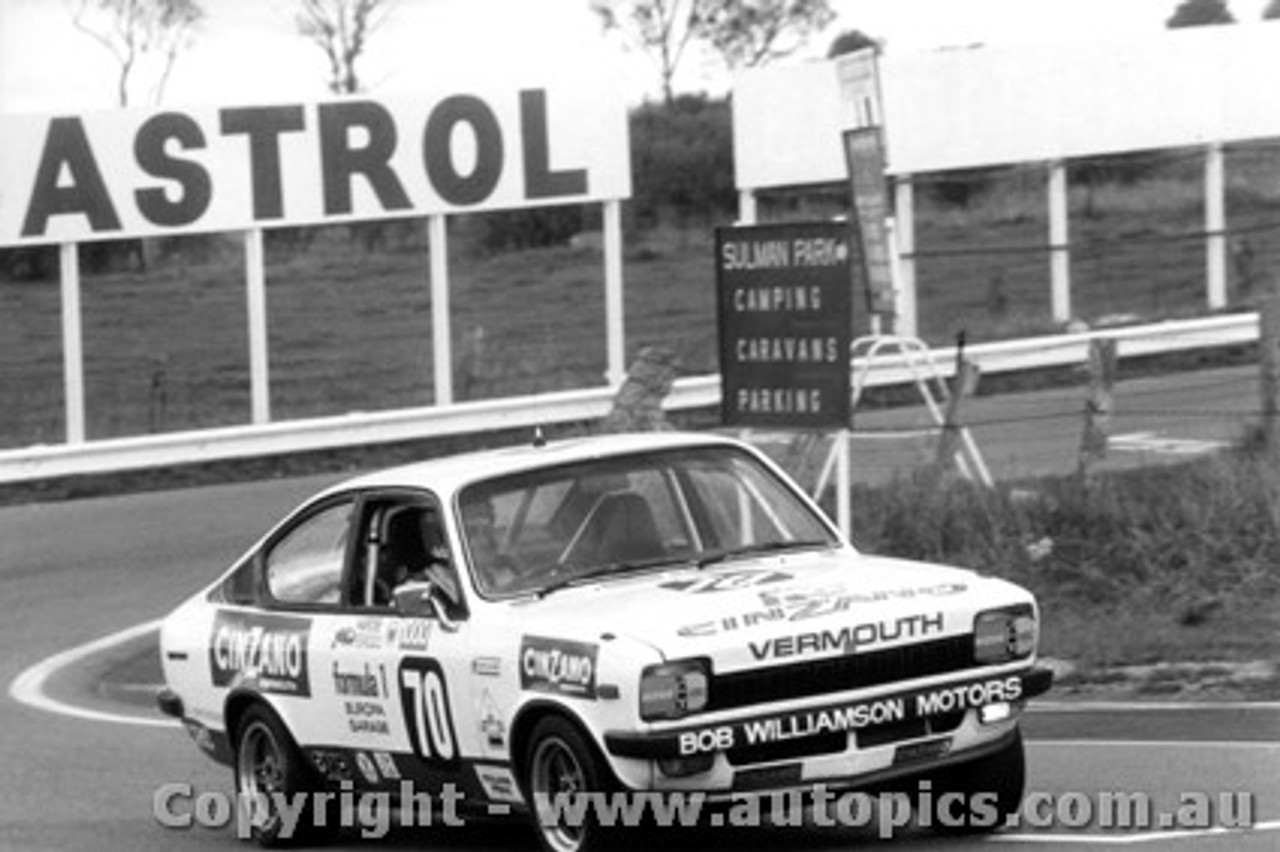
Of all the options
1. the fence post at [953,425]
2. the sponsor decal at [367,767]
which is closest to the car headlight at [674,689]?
the sponsor decal at [367,767]

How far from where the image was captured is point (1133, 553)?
16.8 meters

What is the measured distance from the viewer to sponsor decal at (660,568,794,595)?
1032 cm

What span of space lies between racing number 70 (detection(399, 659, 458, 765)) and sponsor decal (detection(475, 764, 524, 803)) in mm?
168

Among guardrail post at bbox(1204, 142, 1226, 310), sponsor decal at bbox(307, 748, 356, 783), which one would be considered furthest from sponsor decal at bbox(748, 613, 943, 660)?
guardrail post at bbox(1204, 142, 1226, 310)

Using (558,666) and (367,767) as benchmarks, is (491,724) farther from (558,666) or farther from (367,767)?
(367,767)

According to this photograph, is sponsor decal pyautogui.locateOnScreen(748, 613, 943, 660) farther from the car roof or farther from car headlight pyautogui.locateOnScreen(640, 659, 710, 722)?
the car roof

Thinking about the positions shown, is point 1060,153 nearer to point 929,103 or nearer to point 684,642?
point 929,103

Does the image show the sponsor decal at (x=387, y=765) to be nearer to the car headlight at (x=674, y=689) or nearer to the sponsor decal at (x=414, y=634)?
the sponsor decal at (x=414, y=634)

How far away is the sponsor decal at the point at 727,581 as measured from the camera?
10320 mm

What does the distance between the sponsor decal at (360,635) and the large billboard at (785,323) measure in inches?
233

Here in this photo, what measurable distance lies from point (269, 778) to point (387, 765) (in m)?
0.99

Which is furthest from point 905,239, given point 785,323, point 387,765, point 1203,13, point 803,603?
point 1203,13

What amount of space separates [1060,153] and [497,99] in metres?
6.44

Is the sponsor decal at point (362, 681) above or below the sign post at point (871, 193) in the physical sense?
below
